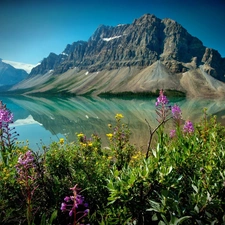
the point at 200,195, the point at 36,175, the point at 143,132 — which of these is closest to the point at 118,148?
the point at 36,175

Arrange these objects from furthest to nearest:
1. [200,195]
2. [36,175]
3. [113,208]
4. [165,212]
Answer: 1. [36,175]
2. [113,208]
3. [200,195]
4. [165,212]

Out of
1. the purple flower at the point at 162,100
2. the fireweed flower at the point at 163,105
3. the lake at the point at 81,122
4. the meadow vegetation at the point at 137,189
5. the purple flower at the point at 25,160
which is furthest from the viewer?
the lake at the point at 81,122

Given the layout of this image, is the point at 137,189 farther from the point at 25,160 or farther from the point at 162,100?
the point at 162,100

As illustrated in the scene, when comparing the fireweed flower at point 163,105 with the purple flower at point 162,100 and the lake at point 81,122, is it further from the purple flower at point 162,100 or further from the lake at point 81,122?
the lake at point 81,122

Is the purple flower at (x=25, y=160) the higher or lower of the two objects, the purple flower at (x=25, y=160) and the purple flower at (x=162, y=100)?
the lower

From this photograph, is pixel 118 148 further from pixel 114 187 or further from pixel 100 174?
pixel 114 187

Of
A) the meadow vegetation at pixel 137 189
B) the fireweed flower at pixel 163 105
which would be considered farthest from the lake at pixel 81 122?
the fireweed flower at pixel 163 105

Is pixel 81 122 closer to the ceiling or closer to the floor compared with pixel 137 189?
closer to the ceiling

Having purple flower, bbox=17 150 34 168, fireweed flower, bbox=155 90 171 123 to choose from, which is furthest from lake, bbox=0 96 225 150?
fireweed flower, bbox=155 90 171 123

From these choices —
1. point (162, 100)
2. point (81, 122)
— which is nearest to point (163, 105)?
point (162, 100)

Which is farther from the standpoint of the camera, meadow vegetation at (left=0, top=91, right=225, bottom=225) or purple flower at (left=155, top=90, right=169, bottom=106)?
purple flower at (left=155, top=90, right=169, bottom=106)

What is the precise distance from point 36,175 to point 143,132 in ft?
129

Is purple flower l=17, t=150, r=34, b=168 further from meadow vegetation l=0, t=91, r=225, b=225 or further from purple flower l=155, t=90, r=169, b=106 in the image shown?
purple flower l=155, t=90, r=169, b=106

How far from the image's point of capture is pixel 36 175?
4.78 metres
